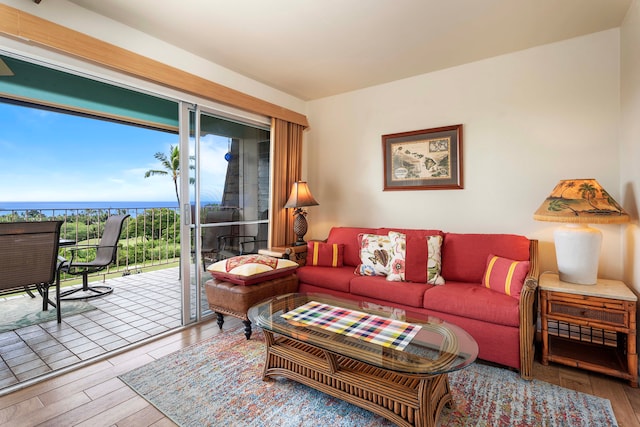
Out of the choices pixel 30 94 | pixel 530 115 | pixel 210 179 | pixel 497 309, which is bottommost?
pixel 497 309

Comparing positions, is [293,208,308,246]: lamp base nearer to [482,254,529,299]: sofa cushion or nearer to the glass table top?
the glass table top

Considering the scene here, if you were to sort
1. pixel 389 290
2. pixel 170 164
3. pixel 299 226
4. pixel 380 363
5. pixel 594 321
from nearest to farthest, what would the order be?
1. pixel 380 363
2. pixel 594 321
3. pixel 389 290
4. pixel 299 226
5. pixel 170 164

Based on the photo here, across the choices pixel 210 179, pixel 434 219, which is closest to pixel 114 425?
pixel 210 179

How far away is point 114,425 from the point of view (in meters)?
1.56

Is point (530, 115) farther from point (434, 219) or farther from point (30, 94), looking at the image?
point (30, 94)

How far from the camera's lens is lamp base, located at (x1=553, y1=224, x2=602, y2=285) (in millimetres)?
2125

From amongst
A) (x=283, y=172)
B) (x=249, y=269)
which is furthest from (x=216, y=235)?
(x=283, y=172)

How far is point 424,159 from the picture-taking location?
3.22 meters

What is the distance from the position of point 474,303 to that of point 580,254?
2.68 feet

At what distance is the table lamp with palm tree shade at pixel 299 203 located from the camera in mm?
3453

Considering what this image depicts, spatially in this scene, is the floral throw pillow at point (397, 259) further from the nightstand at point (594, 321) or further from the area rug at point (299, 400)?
the nightstand at point (594, 321)

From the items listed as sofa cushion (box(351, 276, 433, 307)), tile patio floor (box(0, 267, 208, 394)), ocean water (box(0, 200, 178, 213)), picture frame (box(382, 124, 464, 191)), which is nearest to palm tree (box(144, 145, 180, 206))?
ocean water (box(0, 200, 178, 213))

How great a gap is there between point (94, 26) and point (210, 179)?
1.43 metres

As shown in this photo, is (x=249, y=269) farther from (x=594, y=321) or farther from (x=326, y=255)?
(x=594, y=321)
